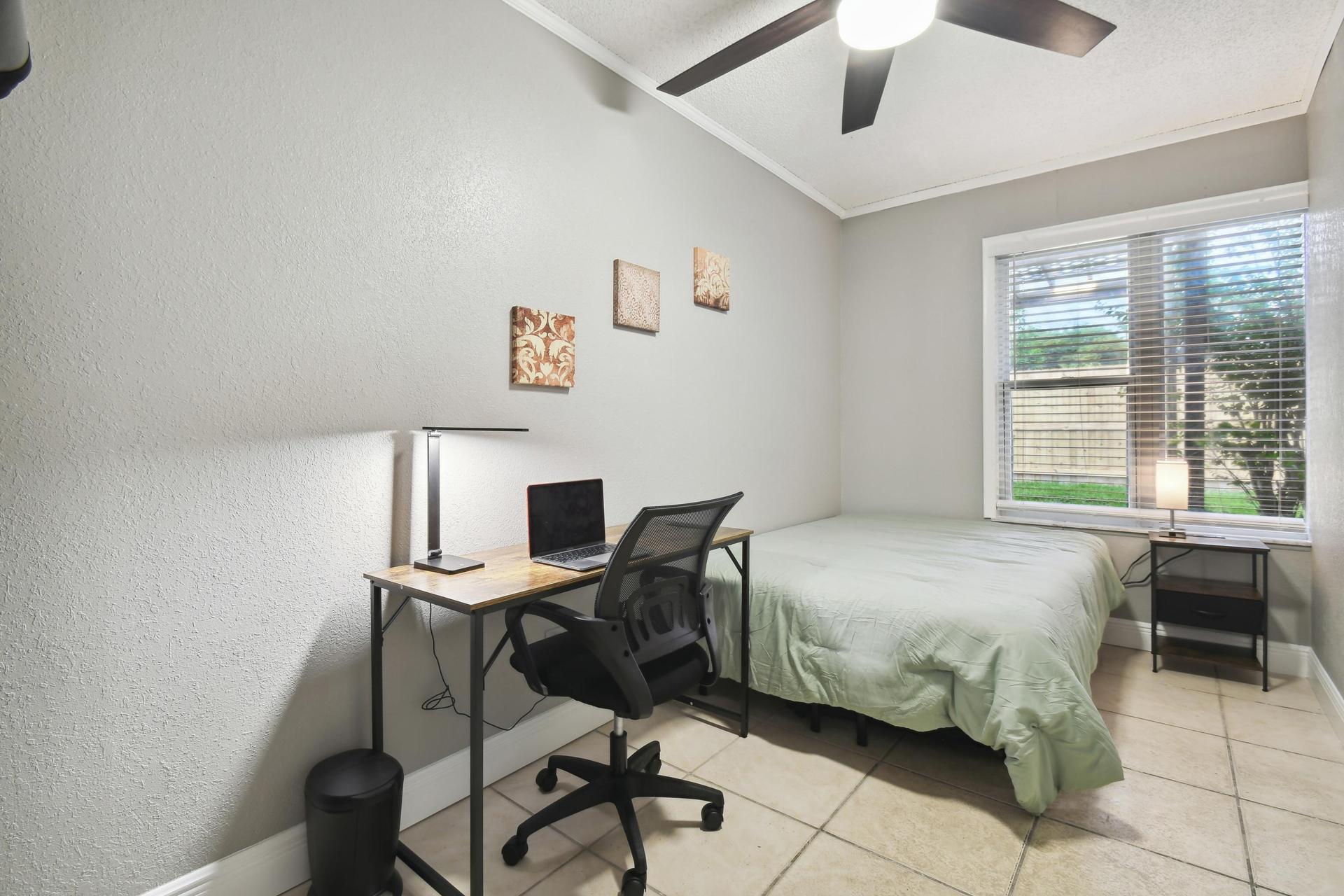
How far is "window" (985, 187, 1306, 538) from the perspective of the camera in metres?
3.02

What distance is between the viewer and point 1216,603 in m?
2.85

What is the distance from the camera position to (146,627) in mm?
1370

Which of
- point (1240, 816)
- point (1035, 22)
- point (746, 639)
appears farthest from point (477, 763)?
point (1035, 22)

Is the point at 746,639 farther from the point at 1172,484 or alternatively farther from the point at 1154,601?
the point at 1172,484

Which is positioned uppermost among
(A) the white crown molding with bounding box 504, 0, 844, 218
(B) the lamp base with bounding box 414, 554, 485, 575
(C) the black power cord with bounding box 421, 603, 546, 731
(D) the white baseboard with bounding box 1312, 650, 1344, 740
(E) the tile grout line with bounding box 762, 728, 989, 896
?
(A) the white crown molding with bounding box 504, 0, 844, 218

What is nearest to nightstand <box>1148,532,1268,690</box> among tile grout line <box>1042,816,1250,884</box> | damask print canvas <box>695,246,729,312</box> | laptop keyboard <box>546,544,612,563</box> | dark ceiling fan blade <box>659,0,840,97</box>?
tile grout line <box>1042,816,1250,884</box>

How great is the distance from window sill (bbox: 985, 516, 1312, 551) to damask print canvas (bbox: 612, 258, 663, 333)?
253 centimetres

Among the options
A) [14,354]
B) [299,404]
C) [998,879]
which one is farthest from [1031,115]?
[14,354]

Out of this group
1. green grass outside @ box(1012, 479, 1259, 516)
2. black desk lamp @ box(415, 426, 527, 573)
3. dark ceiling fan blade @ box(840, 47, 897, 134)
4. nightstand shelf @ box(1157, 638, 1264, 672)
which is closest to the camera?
black desk lamp @ box(415, 426, 527, 573)

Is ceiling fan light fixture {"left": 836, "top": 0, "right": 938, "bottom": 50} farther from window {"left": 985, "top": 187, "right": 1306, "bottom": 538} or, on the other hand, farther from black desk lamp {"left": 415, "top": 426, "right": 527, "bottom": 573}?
window {"left": 985, "top": 187, "right": 1306, "bottom": 538}

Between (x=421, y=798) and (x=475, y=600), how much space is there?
36.2 inches

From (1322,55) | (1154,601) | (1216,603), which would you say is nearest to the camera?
(1322,55)

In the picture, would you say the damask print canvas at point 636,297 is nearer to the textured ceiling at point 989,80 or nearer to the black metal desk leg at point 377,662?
the textured ceiling at point 989,80

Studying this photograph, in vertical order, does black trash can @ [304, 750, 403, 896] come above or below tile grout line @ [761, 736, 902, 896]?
above
